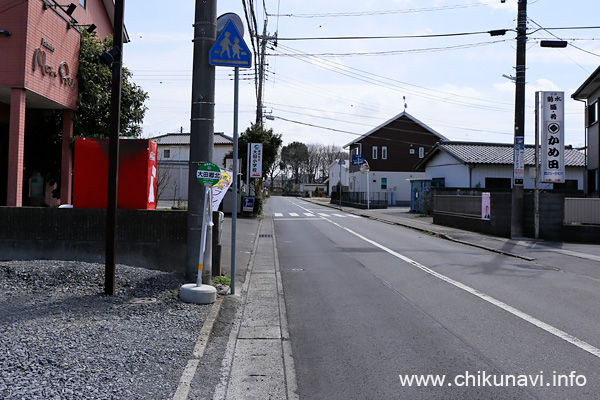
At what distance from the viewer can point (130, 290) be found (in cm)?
738

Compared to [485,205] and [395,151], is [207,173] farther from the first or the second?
[395,151]

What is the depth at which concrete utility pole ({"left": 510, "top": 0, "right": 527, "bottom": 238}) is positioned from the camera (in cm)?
1853

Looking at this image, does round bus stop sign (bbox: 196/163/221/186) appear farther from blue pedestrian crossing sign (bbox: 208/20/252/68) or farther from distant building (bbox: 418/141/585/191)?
distant building (bbox: 418/141/585/191)

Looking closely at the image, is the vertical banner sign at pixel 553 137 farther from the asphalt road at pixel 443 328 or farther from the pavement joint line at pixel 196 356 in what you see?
the pavement joint line at pixel 196 356

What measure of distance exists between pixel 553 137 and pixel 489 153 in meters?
19.1

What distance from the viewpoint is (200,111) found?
8.12 metres

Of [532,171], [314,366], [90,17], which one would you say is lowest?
[314,366]

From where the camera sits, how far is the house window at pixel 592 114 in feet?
83.1

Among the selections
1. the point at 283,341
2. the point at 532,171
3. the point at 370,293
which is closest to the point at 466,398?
the point at 283,341

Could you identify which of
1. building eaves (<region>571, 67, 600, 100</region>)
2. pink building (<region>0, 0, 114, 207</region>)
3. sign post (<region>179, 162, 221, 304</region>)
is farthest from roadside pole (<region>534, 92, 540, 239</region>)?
pink building (<region>0, 0, 114, 207</region>)

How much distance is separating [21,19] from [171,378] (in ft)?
38.3

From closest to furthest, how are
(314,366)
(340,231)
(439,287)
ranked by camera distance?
(314,366), (439,287), (340,231)

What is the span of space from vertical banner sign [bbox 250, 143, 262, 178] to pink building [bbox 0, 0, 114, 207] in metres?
12.5

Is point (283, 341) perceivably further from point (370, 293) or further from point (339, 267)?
point (339, 267)
